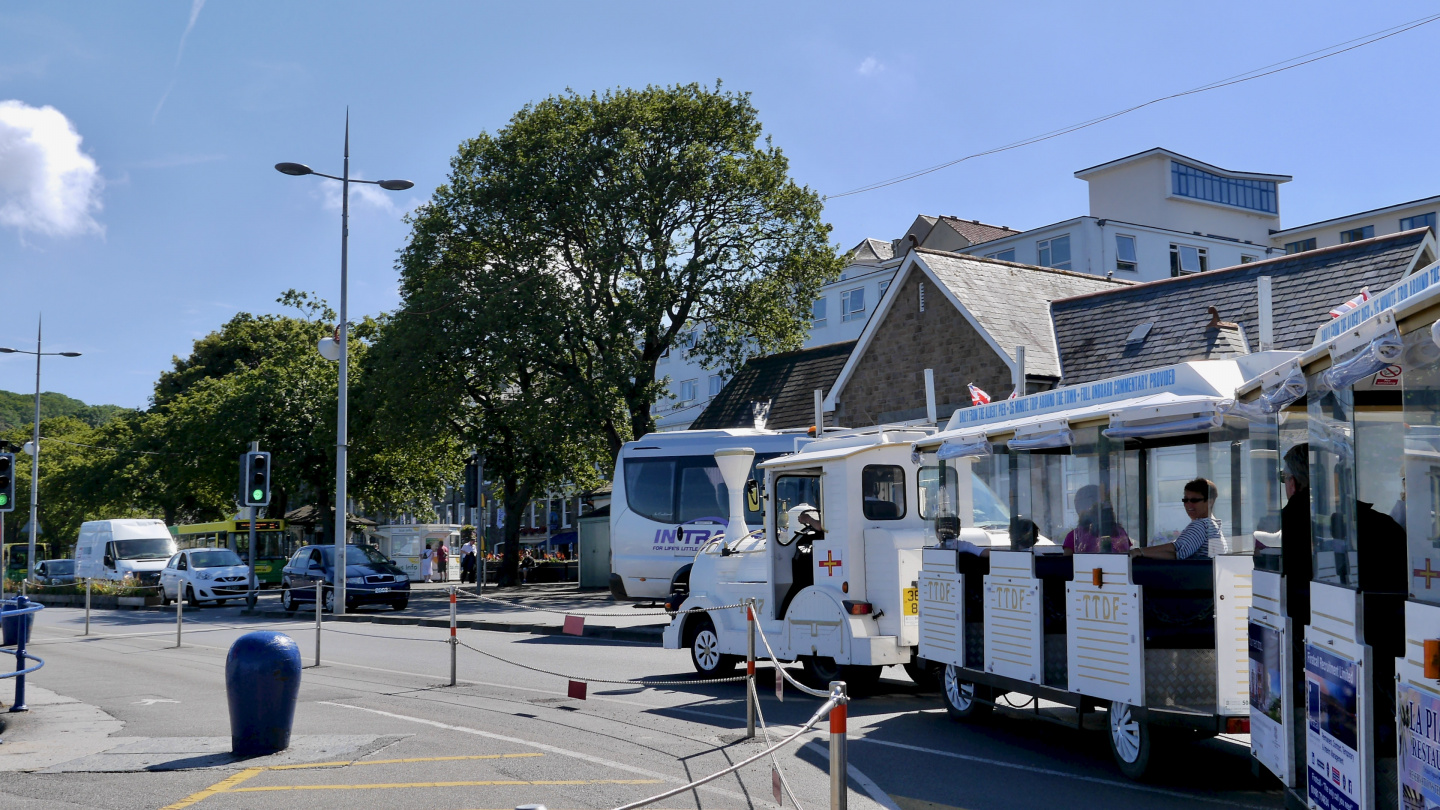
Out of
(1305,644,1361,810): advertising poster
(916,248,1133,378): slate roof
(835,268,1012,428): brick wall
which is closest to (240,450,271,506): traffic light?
(835,268,1012,428): brick wall

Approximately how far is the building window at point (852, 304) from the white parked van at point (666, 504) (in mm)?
37221

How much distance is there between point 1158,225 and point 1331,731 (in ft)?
190

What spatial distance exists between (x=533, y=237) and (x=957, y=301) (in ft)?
41.8

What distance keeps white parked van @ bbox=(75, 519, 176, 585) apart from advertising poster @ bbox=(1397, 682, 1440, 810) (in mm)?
37752

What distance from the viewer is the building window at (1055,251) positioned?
2069 inches

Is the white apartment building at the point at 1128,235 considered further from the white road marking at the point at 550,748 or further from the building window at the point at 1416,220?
the white road marking at the point at 550,748

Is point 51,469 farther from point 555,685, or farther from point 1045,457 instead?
point 1045,457

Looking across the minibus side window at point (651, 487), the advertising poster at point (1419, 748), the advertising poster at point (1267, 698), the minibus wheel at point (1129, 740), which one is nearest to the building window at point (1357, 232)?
the minibus side window at point (651, 487)

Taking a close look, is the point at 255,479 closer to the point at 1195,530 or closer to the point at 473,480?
the point at 473,480

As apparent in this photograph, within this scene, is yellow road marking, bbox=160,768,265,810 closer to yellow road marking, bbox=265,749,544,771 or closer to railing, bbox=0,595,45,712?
yellow road marking, bbox=265,749,544,771

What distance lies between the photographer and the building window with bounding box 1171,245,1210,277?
183 ft

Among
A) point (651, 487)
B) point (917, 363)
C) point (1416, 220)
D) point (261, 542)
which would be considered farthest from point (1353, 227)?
point (261, 542)

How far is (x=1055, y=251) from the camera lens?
53.2 m

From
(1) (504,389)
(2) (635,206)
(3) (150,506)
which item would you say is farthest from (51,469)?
(2) (635,206)
